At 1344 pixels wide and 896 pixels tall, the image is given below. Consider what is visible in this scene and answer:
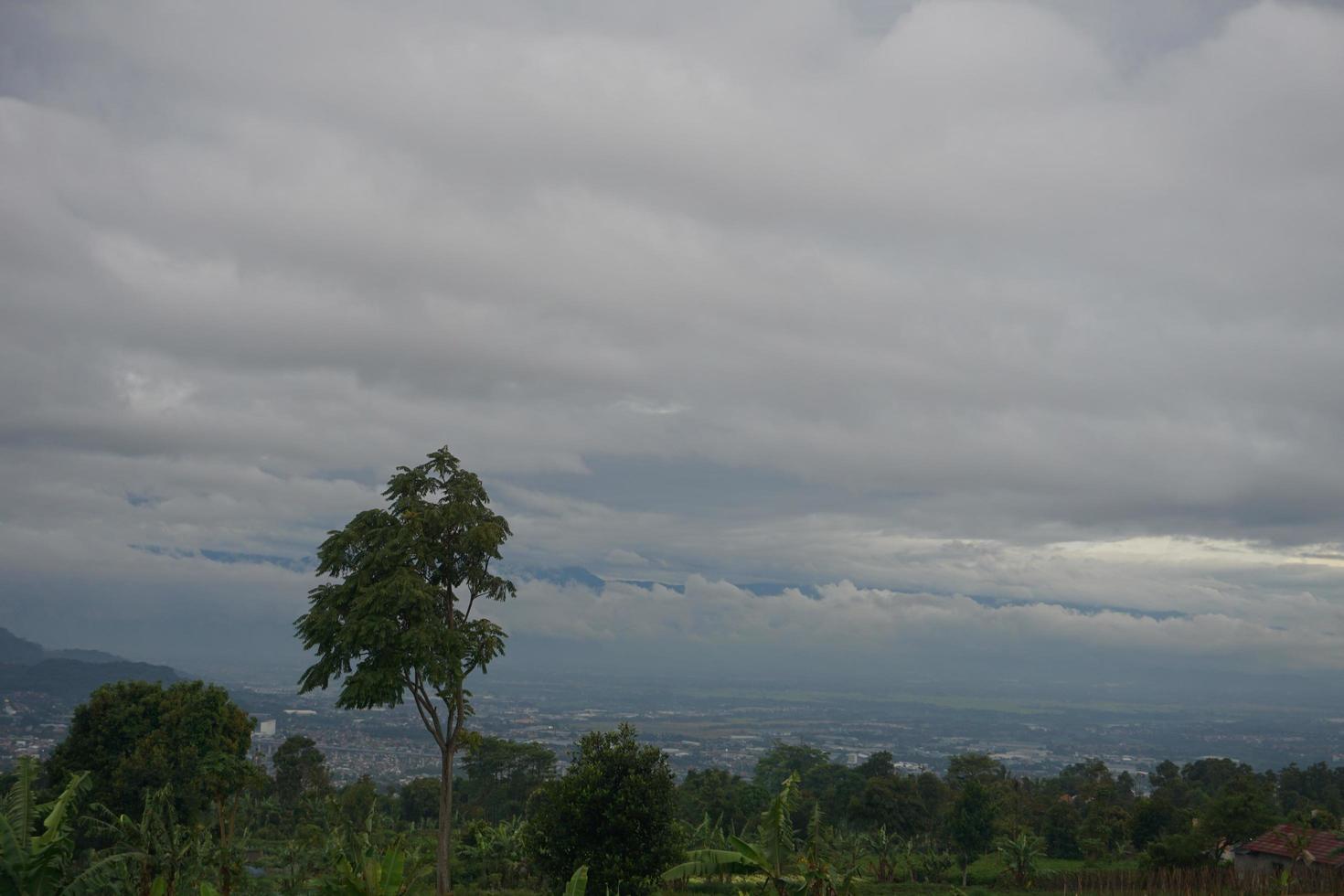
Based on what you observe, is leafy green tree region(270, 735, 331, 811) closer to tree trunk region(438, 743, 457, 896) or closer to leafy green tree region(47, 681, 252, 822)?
leafy green tree region(47, 681, 252, 822)

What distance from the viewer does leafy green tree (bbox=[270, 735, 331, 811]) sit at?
57.4 metres

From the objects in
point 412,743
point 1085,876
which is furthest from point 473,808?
point 412,743

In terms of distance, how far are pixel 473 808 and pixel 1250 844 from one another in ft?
134

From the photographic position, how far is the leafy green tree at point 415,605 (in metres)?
20.2

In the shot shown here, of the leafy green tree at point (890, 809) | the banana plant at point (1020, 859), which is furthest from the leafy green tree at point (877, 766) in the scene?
the banana plant at point (1020, 859)

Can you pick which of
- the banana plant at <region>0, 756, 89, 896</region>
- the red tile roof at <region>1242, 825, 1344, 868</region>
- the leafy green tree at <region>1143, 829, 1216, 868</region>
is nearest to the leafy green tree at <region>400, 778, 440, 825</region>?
the leafy green tree at <region>1143, 829, 1216, 868</region>

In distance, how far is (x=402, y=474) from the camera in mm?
21828

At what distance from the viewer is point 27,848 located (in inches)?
449

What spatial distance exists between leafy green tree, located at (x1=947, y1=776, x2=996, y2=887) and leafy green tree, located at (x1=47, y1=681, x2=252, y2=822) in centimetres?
2983

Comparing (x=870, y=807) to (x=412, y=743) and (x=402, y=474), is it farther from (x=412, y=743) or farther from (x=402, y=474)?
(x=412, y=743)

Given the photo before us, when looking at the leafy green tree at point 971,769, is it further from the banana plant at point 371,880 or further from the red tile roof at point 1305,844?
the banana plant at point 371,880

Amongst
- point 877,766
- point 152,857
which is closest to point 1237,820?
point 877,766

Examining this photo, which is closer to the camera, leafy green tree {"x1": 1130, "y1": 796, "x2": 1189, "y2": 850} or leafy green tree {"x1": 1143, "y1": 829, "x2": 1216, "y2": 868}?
leafy green tree {"x1": 1143, "y1": 829, "x2": 1216, "y2": 868}

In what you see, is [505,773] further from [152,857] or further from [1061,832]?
[152,857]
